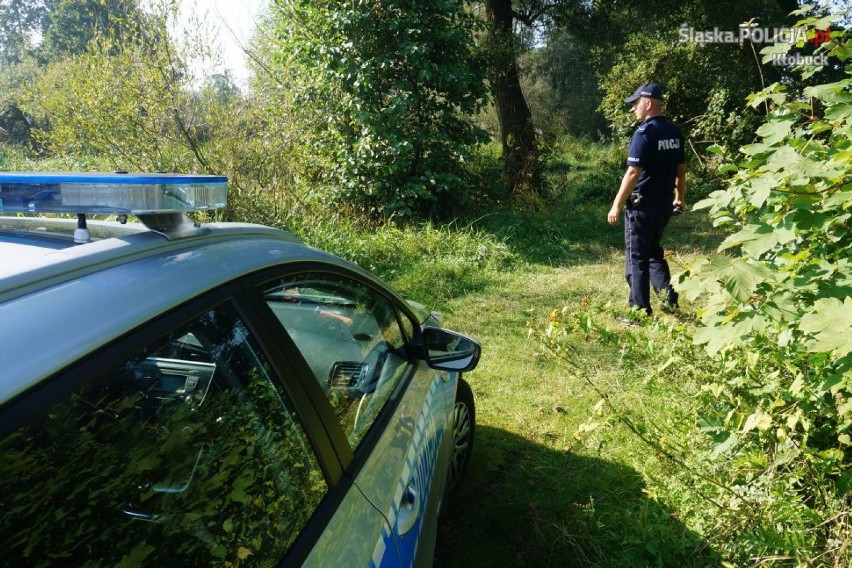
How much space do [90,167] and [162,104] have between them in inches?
76.1

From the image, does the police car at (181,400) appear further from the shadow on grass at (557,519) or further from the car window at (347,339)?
the shadow on grass at (557,519)

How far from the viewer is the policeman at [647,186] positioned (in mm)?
5113

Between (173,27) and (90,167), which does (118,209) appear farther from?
(90,167)

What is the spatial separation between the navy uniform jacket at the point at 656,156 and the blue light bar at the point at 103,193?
449 cm

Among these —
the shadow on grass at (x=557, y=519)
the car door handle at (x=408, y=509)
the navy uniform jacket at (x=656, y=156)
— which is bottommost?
the shadow on grass at (x=557, y=519)

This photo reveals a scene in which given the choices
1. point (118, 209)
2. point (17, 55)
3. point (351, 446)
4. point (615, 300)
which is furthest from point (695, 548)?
point (17, 55)

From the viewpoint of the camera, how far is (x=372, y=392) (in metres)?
1.99

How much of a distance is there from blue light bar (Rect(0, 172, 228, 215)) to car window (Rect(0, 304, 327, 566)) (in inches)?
11.2

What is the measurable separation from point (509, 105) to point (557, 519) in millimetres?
9837

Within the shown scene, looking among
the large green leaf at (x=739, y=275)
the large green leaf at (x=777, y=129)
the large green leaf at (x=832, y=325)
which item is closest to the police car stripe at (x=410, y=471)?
the large green leaf at (x=739, y=275)

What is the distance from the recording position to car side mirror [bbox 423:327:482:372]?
2344 mm

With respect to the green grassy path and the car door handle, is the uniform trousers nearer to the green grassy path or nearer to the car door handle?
the green grassy path

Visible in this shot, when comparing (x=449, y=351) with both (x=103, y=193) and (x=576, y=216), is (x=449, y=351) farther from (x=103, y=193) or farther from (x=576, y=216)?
(x=576, y=216)

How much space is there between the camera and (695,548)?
93.7 inches
